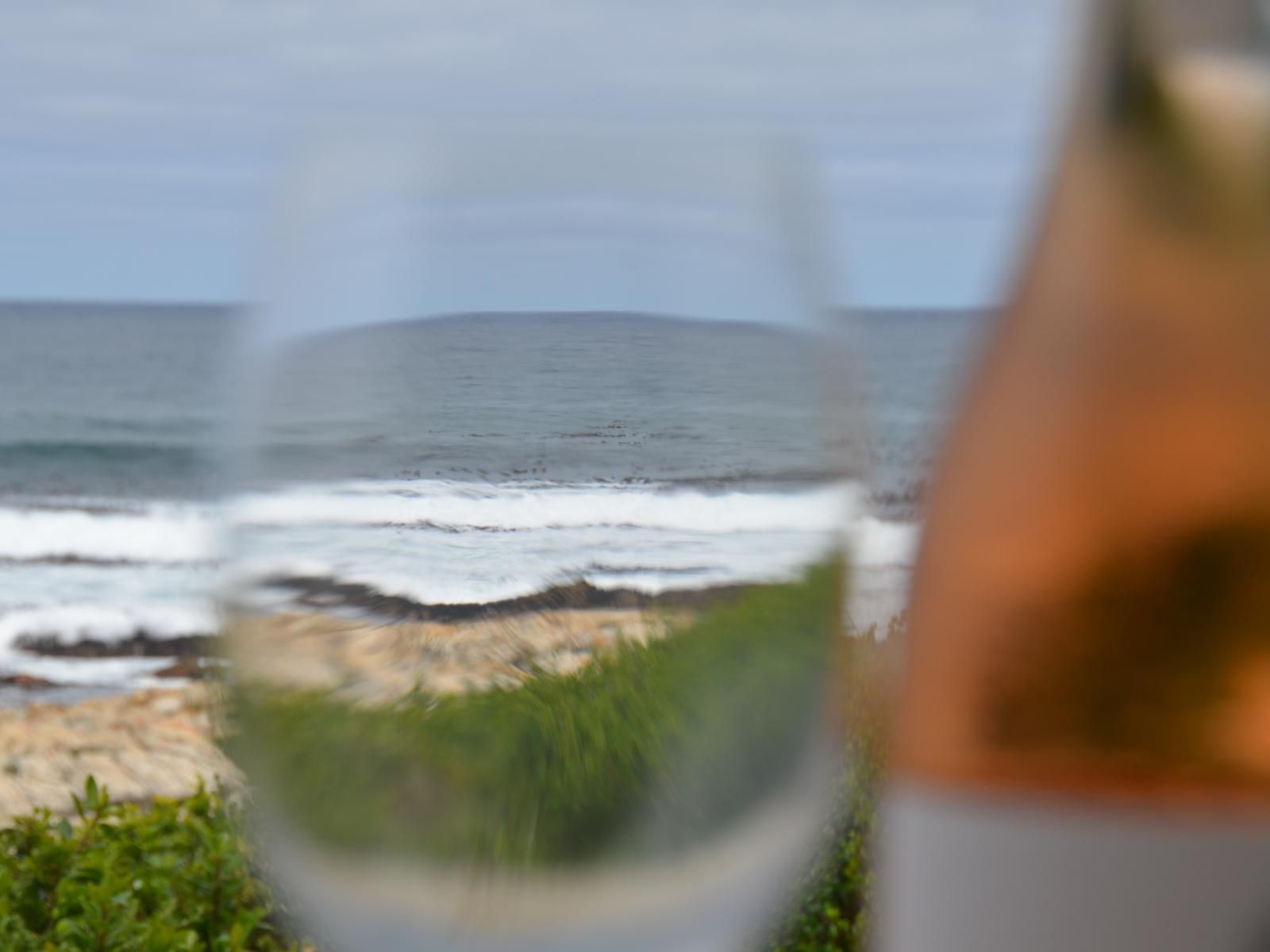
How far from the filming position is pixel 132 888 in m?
1.61

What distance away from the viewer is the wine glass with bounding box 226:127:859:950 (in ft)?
0.68

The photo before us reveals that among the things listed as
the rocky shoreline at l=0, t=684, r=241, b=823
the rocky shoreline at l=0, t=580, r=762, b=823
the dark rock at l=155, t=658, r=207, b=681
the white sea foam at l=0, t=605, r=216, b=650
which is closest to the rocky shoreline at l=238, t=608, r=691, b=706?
the rocky shoreline at l=0, t=580, r=762, b=823

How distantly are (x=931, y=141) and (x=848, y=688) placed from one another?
33.1ft

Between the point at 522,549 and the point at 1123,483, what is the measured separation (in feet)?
0.86

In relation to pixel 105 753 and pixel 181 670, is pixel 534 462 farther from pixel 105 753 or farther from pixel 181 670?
pixel 181 670

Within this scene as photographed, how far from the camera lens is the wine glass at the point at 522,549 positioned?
21cm

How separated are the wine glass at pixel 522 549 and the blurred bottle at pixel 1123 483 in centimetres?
19

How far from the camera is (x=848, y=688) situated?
26 centimetres

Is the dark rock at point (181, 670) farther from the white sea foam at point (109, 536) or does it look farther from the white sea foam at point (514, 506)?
the white sea foam at point (514, 506)

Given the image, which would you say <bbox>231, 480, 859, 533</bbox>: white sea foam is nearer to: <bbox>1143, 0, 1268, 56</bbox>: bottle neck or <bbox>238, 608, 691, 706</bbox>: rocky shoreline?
<bbox>238, 608, 691, 706</bbox>: rocky shoreline

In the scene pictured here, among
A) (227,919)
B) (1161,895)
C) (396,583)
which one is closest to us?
(396,583)

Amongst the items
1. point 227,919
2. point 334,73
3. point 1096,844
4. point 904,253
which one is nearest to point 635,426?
point 1096,844

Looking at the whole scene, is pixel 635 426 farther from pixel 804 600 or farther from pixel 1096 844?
pixel 1096 844

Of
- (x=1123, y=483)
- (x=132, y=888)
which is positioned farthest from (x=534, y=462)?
(x=132, y=888)
